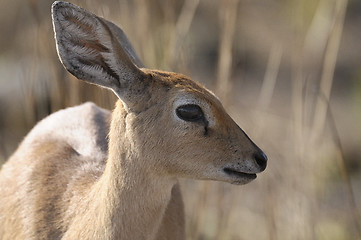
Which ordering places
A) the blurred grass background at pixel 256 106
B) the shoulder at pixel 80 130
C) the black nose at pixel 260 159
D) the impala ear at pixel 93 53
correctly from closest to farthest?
the impala ear at pixel 93 53, the black nose at pixel 260 159, the shoulder at pixel 80 130, the blurred grass background at pixel 256 106

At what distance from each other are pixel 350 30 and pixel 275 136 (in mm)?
2818

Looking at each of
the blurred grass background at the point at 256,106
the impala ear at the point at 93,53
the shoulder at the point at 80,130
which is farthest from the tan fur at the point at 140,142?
the blurred grass background at the point at 256,106

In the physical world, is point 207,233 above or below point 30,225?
above

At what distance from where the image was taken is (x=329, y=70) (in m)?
5.00

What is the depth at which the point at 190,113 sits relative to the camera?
10.7 feet

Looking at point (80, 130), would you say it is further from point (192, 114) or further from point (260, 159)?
point (260, 159)

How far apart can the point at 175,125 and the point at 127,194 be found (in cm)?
36

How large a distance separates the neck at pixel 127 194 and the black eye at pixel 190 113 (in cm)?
24

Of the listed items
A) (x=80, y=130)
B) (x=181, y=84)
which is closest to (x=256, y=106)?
(x=80, y=130)

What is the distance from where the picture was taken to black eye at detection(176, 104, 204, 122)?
3262mm

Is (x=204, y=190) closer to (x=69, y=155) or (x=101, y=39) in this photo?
(x=69, y=155)

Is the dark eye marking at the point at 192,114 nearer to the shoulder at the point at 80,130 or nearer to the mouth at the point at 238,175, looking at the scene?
the mouth at the point at 238,175

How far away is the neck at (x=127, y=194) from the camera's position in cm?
Result: 331

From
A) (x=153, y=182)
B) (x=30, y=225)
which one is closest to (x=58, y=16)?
(x=153, y=182)
